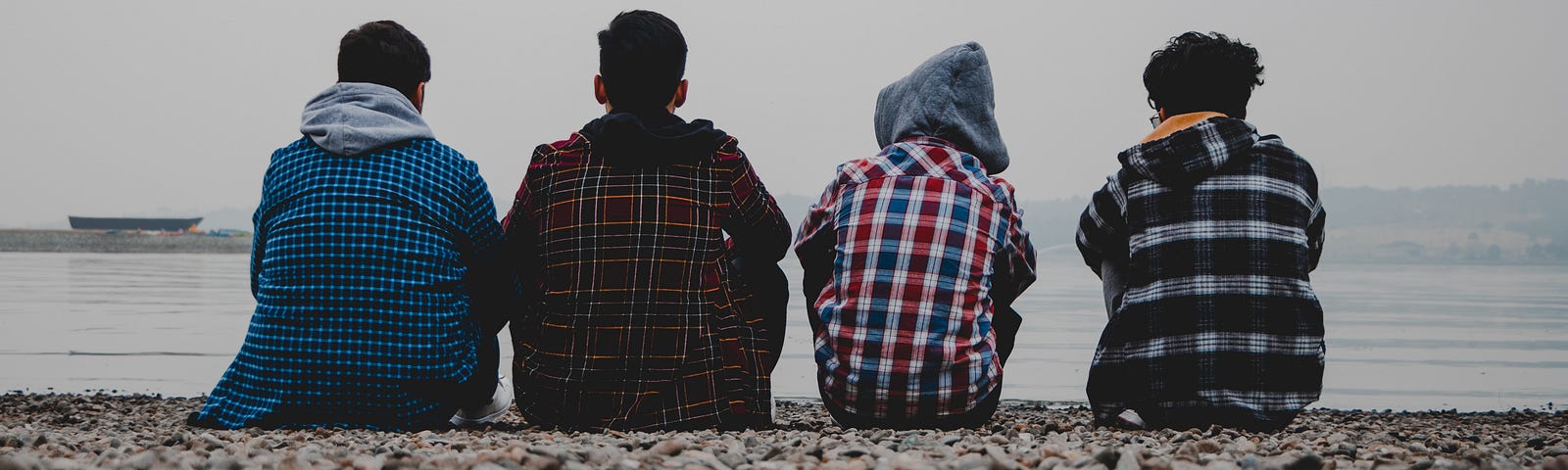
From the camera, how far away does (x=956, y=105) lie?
310cm

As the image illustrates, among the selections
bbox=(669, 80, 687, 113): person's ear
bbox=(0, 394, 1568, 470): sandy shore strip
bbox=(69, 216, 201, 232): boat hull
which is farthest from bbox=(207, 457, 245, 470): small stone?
Result: bbox=(69, 216, 201, 232): boat hull

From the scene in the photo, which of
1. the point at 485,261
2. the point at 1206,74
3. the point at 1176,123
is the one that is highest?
the point at 1206,74

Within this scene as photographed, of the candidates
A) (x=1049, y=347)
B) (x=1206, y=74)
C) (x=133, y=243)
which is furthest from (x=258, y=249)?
(x=133, y=243)

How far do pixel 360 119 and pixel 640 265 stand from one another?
0.76m

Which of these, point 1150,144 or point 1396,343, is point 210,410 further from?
point 1396,343

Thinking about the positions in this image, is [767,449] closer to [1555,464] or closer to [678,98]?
[678,98]

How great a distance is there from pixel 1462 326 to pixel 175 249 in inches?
1879

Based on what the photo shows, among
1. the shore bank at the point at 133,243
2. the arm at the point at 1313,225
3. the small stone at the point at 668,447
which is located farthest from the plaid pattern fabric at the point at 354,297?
the shore bank at the point at 133,243

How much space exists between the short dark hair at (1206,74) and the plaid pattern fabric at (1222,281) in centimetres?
19

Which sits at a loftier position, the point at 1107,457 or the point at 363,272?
the point at 363,272

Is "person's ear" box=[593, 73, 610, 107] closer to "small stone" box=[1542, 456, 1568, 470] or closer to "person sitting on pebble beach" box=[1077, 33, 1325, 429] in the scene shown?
"person sitting on pebble beach" box=[1077, 33, 1325, 429]

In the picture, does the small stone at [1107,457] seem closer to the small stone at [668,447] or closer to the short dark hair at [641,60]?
the small stone at [668,447]

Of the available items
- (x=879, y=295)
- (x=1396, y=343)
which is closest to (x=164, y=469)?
(x=879, y=295)

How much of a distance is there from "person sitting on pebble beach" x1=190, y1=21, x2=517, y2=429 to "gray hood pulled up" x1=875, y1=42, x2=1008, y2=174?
1138 millimetres
